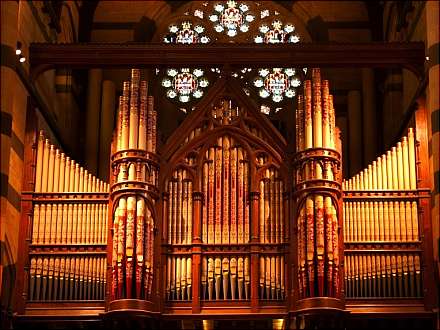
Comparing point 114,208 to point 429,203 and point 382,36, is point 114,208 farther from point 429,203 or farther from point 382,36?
point 382,36

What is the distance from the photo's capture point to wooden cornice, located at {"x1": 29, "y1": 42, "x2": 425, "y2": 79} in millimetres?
25812

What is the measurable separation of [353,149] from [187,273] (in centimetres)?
857

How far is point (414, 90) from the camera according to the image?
2725 cm

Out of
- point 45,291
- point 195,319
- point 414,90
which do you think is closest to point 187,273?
point 195,319

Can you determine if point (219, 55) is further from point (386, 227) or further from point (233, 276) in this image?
point (386, 227)

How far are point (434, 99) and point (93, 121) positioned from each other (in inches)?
469

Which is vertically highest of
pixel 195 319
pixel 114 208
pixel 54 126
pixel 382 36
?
pixel 382 36

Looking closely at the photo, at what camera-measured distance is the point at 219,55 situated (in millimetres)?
25906

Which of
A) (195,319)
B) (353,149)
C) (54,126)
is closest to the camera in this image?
(195,319)

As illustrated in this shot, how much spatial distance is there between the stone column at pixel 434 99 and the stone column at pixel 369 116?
7.10m

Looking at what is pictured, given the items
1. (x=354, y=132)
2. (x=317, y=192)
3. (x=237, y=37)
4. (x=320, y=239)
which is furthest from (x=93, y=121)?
(x=320, y=239)

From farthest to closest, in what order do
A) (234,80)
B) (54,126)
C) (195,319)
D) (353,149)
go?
(353,149), (54,126), (234,80), (195,319)

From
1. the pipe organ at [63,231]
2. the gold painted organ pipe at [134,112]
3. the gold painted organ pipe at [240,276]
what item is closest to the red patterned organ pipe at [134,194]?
the gold painted organ pipe at [134,112]

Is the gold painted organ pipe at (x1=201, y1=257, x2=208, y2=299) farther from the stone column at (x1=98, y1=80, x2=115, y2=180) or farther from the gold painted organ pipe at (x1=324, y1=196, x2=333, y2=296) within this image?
the stone column at (x1=98, y1=80, x2=115, y2=180)
